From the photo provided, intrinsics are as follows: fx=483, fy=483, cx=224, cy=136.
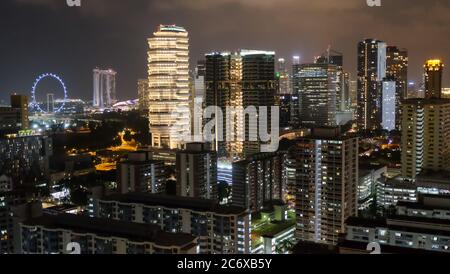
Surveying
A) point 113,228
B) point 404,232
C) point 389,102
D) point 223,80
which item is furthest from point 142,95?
Answer: point 404,232

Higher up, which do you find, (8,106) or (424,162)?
(8,106)

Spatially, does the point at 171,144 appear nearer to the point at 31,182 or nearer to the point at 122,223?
the point at 31,182

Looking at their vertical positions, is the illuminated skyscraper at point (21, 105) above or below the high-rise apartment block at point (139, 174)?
above

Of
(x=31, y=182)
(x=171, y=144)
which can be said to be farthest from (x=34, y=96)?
(x=31, y=182)

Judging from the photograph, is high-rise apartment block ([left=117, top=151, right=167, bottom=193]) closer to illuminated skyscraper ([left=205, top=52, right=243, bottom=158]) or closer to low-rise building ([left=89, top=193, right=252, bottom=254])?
low-rise building ([left=89, top=193, right=252, bottom=254])

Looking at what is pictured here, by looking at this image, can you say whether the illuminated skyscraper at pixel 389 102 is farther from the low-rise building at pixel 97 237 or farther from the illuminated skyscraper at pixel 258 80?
the low-rise building at pixel 97 237

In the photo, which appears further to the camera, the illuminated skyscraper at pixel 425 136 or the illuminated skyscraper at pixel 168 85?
the illuminated skyscraper at pixel 168 85

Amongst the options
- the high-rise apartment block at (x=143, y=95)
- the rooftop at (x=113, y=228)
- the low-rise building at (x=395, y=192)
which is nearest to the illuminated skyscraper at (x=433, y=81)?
the low-rise building at (x=395, y=192)
